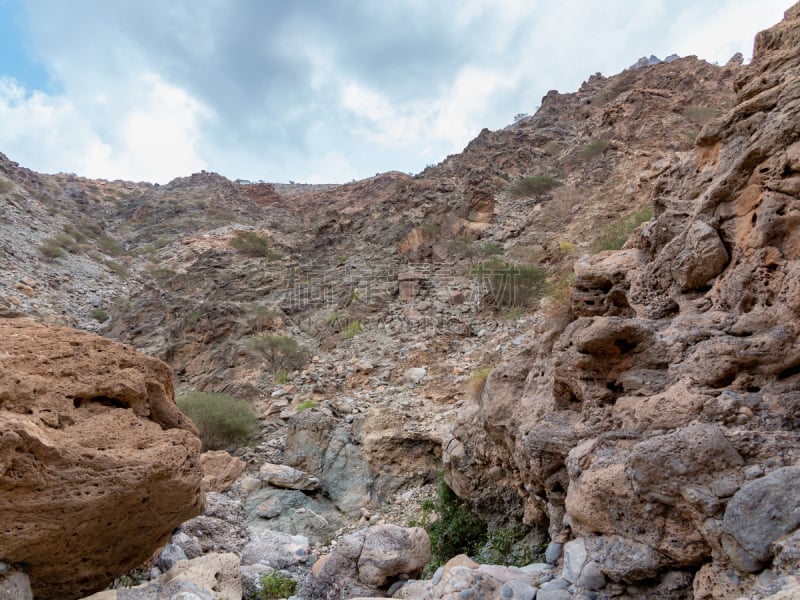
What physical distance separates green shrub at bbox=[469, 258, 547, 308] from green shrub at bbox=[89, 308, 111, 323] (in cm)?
1485

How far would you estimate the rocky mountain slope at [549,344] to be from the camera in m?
2.48

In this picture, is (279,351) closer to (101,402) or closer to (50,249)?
(101,402)

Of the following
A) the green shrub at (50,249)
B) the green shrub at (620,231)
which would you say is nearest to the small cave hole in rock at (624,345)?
the green shrub at (620,231)

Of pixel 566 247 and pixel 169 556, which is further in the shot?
pixel 566 247

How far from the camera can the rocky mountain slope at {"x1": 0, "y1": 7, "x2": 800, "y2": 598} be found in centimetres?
248

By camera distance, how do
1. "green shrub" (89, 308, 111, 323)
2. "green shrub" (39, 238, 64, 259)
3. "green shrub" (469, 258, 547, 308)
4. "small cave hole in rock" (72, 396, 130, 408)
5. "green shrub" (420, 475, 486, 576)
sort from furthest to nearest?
"green shrub" (39, 238, 64, 259), "green shrub" (89, 308, 111, 323), "green shrub" (469, 258, 547, 308), "green shrub" (420, 475, 486, 576), "small cave hole in rock" (72, 396, 130, 408)

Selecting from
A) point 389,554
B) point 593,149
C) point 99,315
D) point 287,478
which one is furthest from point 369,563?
point 99,315

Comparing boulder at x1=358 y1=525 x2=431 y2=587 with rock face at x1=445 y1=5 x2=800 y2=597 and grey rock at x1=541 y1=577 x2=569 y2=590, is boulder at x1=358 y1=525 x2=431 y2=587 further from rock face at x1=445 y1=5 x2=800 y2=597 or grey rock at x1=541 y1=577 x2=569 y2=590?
grey rock at x1=541 y1=577 x2=569 y2=590

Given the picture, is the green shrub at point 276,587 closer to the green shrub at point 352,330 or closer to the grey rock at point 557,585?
the grey rock at point 557,585

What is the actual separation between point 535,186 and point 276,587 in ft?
53.3

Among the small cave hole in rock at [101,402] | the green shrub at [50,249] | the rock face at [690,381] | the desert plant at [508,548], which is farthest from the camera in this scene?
the green shrub at [50,249]

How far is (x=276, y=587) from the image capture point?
171 inches

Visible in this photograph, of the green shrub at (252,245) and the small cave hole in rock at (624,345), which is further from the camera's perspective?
the green shrub at (252,245)

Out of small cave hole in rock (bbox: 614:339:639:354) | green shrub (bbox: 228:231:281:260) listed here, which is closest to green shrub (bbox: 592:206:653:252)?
small cave hole in rock (bbox: 614:339:639:354)
